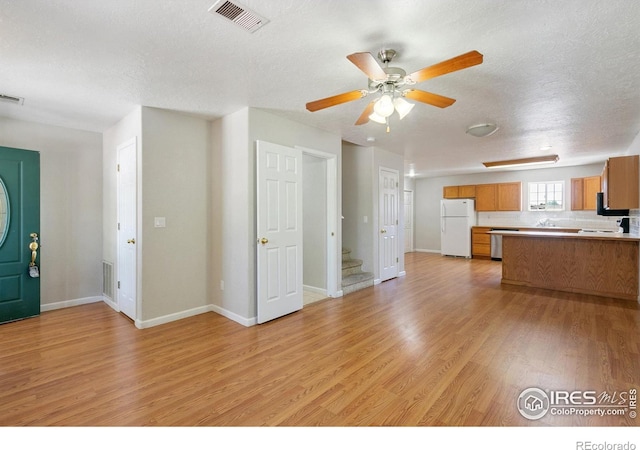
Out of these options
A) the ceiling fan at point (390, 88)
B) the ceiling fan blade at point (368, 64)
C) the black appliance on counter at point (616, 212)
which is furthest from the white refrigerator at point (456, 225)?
the ceiling fan blade at point (368, 64)

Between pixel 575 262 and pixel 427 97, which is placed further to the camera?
pixel 575 262

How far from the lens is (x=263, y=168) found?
11.5 feet

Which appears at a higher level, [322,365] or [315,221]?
[315,221]

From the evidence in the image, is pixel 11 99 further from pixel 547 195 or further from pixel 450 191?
pixel 547 195

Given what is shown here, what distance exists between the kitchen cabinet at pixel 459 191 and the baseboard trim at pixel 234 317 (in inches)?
295

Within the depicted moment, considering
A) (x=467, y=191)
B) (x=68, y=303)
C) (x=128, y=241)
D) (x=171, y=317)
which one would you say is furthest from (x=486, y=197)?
(x=68, y=303)

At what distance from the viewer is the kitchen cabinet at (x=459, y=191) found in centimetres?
870

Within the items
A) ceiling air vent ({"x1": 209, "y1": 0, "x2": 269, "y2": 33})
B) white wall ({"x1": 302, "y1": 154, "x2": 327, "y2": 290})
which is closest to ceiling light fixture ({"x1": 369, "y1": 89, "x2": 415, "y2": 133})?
ceiling air vent ({"x1": 209, "y1": 0, "x2": 269, "y2": 33})

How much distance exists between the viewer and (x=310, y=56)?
7.70 ft

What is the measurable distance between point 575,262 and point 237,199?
5.23m

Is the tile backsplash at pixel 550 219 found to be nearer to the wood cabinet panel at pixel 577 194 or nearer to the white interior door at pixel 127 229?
the wood cabinet panel at pixel 577 194

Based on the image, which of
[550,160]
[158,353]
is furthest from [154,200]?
[550,160]

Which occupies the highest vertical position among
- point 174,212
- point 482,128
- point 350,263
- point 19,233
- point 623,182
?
point 482,128

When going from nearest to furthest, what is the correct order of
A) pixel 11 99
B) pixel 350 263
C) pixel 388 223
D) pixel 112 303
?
pixel 11 99
pixel 112 303
pixel 350 263
pixel 388 223
